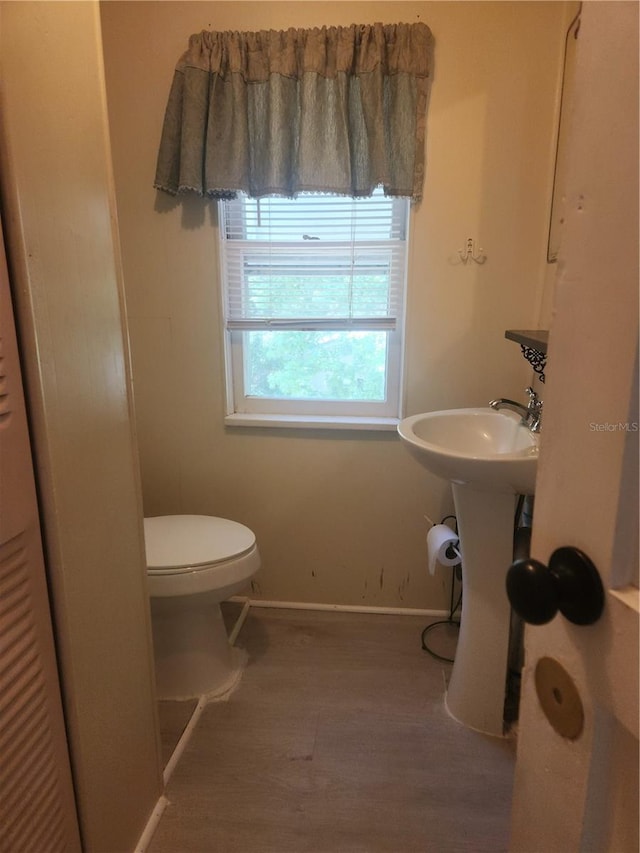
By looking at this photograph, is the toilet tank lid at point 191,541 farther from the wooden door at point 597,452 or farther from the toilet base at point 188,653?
the wooden door at point 597,452

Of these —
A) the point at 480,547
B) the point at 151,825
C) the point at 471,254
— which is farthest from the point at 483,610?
the point at 471,254

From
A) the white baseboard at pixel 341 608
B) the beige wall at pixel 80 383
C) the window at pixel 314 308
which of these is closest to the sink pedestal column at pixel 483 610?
the white baseboard at pixel 341 608

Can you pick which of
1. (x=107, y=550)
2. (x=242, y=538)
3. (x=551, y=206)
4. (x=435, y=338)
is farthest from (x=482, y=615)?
(x=551, y=206)

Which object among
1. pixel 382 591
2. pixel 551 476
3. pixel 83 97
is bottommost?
pixel 382 591

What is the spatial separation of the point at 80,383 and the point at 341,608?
1542mm

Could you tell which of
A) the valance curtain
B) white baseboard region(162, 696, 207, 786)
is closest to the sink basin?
the valance curtain

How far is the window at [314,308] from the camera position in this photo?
1856 millimetres

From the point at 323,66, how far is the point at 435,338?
36.8 inches

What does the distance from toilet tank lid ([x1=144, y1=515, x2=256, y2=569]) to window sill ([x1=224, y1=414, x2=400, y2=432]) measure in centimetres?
39

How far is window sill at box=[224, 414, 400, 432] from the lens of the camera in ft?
6.31

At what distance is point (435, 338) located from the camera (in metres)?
1.83

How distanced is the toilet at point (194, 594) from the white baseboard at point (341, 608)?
366 millimetres

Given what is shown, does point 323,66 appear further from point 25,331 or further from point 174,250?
point 25,331

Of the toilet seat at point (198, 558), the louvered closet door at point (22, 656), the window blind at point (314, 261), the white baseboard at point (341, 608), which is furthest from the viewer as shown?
the white baseboard at point (341, 608)
